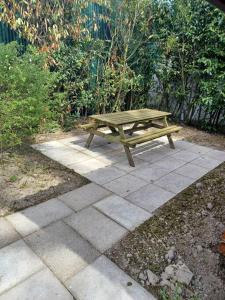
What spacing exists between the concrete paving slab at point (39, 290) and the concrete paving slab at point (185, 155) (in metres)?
3.05

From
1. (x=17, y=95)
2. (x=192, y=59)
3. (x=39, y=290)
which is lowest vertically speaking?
(x=39, y=290)

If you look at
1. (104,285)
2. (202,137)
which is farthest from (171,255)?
(202,137)

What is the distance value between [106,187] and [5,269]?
157cm

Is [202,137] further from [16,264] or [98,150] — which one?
[16,264]

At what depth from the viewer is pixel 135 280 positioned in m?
1.92

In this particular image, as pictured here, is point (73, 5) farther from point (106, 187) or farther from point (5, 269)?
point (5, 269)

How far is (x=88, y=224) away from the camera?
251 centimetres

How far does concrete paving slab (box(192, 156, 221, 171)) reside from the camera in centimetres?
409

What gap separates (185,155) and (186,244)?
2406mm

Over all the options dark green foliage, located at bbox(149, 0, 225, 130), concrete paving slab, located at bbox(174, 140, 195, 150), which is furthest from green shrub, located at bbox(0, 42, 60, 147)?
dark green foliage, located at bbox(149, 0, 225, 130)

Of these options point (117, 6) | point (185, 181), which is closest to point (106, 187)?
point (185, 181)

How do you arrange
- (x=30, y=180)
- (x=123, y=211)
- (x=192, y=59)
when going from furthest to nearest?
1. (x=192, y=59)
2. (x=30, y=180)
3. (x=123, y=211)

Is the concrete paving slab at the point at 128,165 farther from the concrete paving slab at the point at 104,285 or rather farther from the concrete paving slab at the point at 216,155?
the concrete paving slab at the point at 104,285

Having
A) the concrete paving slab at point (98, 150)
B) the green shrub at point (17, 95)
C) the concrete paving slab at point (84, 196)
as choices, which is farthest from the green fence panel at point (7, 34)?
the concrete paving slab at point (84, 196)
